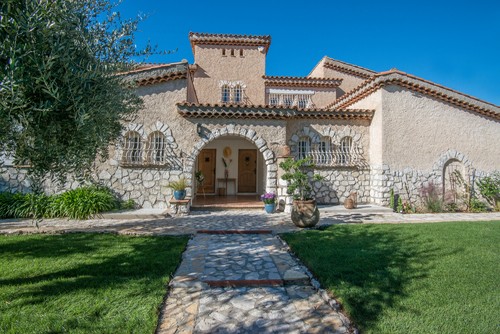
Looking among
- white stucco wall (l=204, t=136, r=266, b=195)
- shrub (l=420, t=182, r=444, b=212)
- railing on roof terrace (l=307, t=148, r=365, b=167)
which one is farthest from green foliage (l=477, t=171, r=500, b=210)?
white stucco wall (l=204, t=136, r=266, b=195)

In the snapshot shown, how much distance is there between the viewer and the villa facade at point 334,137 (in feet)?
37.1

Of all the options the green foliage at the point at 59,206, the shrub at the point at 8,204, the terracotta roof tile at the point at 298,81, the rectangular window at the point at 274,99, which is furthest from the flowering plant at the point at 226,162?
the shrub at the point at 8,204

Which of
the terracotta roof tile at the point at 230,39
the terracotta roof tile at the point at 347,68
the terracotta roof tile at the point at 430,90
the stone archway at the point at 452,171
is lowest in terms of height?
the stone archway at the point at 452,171

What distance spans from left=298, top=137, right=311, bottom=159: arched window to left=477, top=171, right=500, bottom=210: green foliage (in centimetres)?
809

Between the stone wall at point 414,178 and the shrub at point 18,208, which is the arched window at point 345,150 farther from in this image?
the shrub at point 18,208

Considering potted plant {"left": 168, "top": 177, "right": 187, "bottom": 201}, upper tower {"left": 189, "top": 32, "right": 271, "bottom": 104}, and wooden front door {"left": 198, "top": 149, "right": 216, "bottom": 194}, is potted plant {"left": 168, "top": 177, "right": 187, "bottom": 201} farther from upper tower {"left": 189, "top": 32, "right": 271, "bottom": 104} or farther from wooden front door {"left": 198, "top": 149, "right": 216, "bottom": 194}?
upper tower {"left": 189, "top": 32, "right": 271, "bottom": 104}

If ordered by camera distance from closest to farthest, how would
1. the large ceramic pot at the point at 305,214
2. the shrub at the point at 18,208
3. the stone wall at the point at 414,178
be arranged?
the large ceramic pot at the point at 305,214 < the shrub at the point at 18,208 < the stone wall at the point at 414,178

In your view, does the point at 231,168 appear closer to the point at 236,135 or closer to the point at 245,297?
the point at 236,135

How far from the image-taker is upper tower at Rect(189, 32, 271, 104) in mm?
18672

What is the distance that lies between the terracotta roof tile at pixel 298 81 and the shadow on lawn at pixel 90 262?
14444 mm

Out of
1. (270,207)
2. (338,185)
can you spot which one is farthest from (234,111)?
(338,185)

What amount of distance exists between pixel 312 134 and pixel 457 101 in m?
6.90

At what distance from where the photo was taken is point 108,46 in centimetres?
425

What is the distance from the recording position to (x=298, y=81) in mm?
18703
